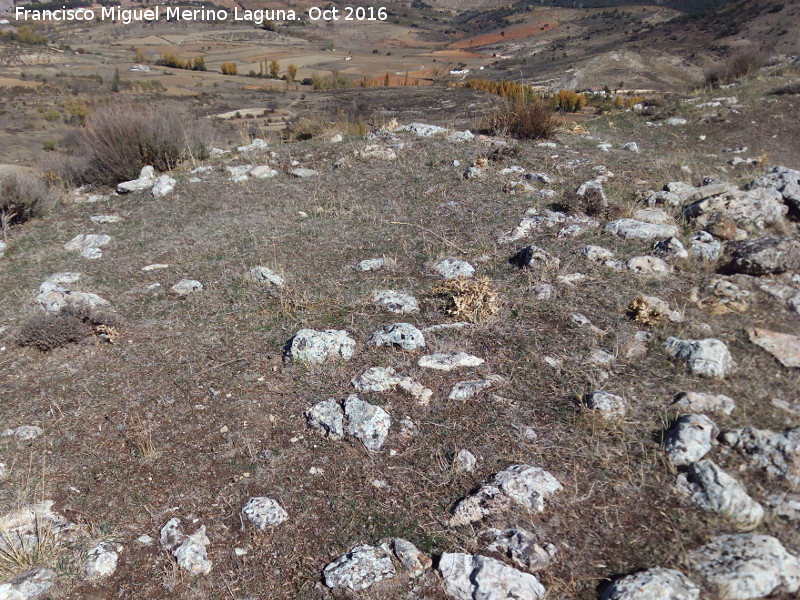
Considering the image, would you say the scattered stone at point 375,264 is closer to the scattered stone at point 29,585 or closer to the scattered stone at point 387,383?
the scattered stone at point 387,383

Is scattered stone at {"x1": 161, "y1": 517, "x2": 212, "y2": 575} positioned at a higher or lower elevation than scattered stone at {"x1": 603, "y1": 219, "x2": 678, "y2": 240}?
lower

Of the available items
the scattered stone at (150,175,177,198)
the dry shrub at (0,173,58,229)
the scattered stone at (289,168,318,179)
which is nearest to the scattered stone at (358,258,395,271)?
the scattered stone at (289,168,318,179)

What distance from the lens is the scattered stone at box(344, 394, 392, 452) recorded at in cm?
312

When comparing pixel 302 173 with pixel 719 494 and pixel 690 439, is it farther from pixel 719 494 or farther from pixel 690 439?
pixel 719 494

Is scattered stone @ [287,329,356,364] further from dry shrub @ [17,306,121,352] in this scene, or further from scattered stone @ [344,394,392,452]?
dry shrub @ [17,306,121,352]

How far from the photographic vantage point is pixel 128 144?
8.51 metres

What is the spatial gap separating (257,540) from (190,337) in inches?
79.5

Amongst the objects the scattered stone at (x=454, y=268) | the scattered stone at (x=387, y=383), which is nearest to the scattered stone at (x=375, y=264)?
the scattered stone at (x=454, y=268)

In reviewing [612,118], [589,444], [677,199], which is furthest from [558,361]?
[612,118]

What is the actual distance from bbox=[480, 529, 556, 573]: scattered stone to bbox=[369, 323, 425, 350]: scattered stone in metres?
1.52

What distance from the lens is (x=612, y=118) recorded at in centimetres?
1236

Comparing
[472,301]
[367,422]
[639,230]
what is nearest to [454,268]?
[472,301]

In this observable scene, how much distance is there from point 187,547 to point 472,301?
8.42ft

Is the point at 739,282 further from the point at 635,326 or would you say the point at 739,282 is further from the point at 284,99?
the point at 284,99
